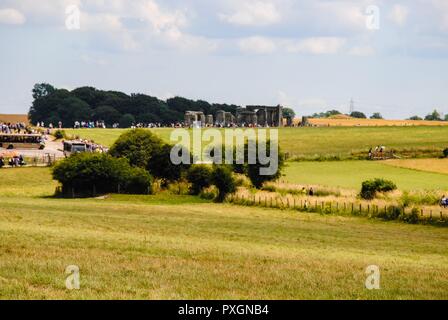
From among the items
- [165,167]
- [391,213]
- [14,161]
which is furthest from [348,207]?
[14,161]

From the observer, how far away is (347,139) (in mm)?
126750

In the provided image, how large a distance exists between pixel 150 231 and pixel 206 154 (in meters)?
45.7

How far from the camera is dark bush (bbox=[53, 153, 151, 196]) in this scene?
58.6 metres

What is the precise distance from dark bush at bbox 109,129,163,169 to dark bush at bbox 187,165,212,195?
234 inches

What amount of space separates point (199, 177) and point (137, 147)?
9009mm

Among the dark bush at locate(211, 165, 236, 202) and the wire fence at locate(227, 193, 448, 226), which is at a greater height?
the dark bush at locate(211, 165, 236, 202)

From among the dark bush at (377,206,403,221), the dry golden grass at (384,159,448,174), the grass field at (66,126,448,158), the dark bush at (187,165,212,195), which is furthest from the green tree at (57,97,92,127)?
the dark bush at (377,206,403,221)

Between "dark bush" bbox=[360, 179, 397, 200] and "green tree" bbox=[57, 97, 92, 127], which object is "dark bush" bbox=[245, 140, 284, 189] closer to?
"dark bush" bbox=[360, 179, 397, 200]

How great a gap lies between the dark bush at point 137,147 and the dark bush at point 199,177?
595 cm

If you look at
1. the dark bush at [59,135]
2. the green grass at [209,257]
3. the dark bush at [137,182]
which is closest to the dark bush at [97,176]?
the dark bush at [137,182]

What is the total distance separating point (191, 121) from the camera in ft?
550

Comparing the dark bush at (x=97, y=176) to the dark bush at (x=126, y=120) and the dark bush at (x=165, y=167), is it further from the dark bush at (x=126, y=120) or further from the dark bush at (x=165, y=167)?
the dark bush at (x=126, y=120)

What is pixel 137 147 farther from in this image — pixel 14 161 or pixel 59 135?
pixel 59 135
